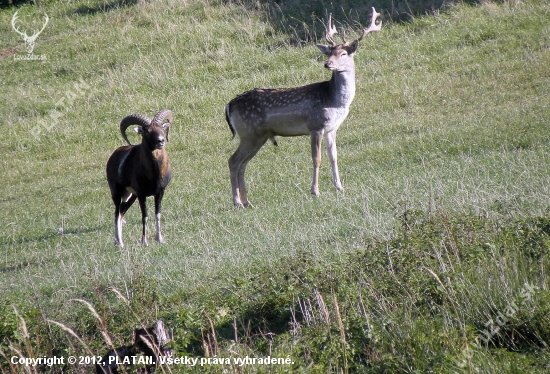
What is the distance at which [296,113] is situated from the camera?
13.3 meters

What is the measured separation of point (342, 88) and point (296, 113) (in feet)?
3.18

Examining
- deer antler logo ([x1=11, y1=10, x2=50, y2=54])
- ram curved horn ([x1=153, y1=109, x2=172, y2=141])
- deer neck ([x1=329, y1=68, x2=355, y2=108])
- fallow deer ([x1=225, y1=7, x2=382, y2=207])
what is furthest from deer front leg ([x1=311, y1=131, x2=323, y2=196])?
deer antler logo ([x1=11, y1=10, x2=50, y2=54])

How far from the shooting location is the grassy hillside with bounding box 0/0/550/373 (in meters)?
6.57

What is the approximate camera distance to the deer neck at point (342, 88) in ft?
43.8

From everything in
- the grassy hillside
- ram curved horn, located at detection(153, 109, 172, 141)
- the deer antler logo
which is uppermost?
the deer antler logo

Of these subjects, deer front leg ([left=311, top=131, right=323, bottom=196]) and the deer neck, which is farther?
the deer neck

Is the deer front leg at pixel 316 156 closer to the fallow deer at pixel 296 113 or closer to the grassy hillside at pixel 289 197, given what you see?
the fallow deer at pixel 296 113

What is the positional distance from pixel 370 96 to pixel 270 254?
11.2m

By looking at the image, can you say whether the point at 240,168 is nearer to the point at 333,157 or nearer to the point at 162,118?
the point at 333,157

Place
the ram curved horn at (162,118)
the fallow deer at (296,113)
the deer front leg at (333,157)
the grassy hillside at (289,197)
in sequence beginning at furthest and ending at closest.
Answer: the fallow deer at (296,113) < the deer front leg at (333,157) < the ram curved horn at (162,118) < the grassy hillside at (289,197)

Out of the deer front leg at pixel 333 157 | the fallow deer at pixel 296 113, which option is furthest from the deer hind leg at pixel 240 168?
the deer front leg at pixel 333 157

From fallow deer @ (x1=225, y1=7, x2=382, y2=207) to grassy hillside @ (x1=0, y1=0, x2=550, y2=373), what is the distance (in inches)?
29.4

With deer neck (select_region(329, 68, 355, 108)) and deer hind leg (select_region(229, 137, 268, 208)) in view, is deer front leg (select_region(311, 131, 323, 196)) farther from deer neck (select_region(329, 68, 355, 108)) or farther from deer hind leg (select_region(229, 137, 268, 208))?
deer hind leg (select_region(229, 137, 268, 208))

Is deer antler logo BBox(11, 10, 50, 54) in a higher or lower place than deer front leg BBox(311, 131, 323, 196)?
higher
